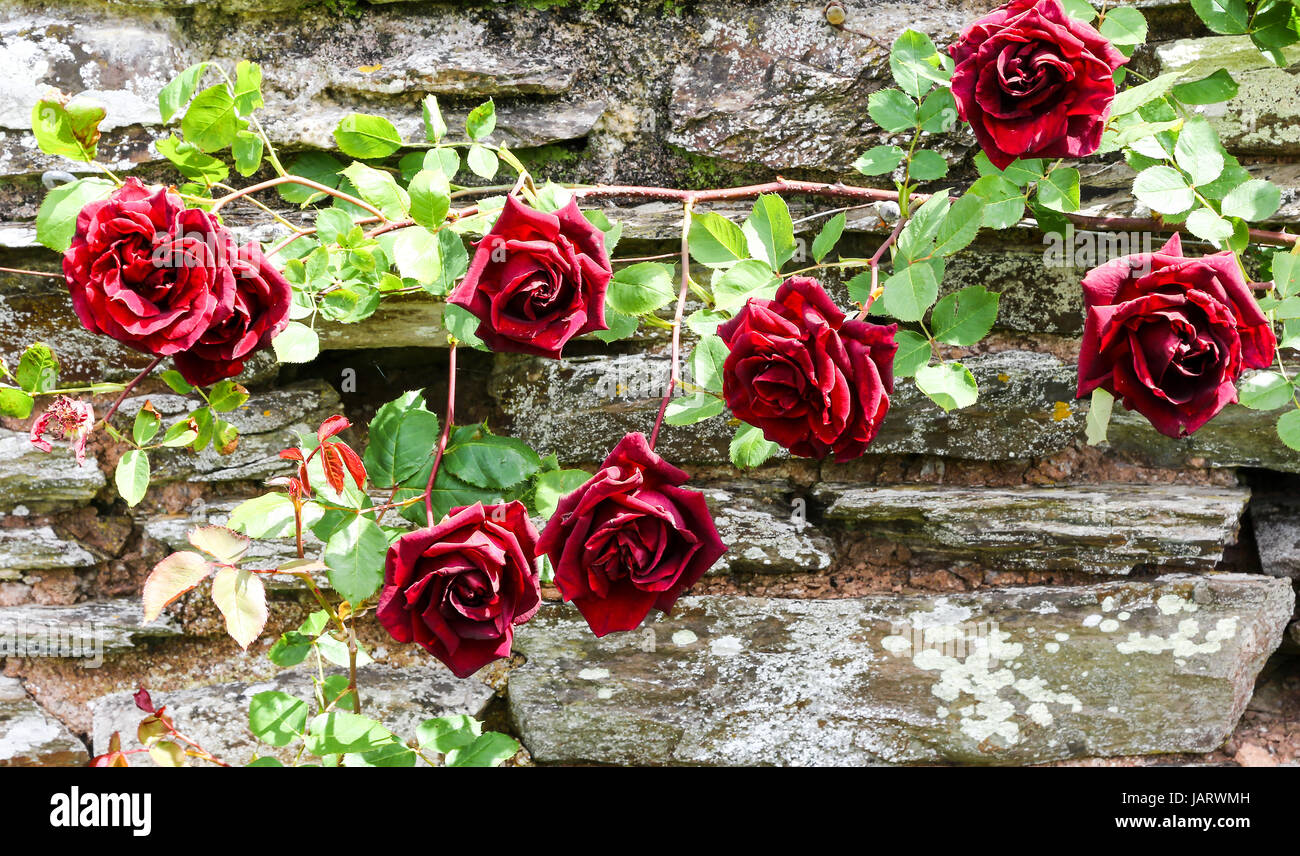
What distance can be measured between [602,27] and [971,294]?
64 centimetres

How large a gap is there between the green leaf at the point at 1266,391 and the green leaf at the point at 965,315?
333 mm

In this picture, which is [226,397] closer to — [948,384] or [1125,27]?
[948,384]

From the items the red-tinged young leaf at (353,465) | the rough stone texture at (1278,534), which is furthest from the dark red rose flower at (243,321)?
the rough stone texture at (1278,534)

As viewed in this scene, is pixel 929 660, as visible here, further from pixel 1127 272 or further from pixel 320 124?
pixel 320 124

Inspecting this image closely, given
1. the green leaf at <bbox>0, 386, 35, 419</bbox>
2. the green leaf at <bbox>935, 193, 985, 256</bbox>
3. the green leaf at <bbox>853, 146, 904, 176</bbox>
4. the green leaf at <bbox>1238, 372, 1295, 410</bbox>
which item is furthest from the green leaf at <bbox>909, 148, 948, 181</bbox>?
the green leaf at <bbox>0, 386, 35, 419</bbox>

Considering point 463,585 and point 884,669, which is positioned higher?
point 463,585

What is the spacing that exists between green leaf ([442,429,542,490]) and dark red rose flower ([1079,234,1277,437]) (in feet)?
2.02

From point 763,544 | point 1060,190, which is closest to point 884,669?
point 763,544

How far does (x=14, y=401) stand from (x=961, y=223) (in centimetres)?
113

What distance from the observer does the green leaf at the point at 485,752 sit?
1.05 m

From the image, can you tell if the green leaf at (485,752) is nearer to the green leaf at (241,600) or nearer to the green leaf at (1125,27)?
the green leaf at (241,600)

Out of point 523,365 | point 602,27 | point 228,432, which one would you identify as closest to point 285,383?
point 228,432

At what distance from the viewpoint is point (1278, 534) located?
4.72 ft

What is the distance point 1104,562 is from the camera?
4.53ft
